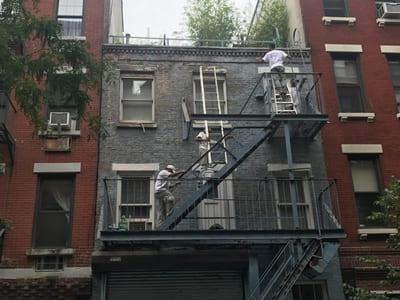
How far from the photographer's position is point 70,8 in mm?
16250

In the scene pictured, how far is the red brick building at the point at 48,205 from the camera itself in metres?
12.6

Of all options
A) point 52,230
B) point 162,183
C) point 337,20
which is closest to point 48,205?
point 52,230

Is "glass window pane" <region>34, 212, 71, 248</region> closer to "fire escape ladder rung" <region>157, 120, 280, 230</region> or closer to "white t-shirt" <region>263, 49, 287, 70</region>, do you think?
"fire escape ladder rung" <region>157, 120, 280, 230</region>

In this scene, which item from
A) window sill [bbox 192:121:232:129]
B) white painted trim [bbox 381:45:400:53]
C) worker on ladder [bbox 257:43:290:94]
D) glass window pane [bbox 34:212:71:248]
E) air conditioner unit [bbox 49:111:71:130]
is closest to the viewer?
glass window pane [bbox 34:212:71:248]

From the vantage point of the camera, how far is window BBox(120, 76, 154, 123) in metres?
15.0

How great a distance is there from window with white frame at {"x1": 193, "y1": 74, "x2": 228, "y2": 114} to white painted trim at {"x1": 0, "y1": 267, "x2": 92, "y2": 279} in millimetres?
5471

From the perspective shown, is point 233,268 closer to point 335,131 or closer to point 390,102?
point 335,131

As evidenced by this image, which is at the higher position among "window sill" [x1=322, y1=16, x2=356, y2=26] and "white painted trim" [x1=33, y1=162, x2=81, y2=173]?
"window sill" [x1=322, y1=16, x2=356, y2=26]

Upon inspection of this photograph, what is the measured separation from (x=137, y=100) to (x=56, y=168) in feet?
10.1

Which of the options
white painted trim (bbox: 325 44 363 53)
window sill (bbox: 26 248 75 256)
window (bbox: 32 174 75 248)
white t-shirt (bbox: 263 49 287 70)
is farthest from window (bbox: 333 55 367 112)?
window sill (bbox: 26 248 75 256)

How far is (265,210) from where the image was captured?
541 inches

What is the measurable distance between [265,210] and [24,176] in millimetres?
6483

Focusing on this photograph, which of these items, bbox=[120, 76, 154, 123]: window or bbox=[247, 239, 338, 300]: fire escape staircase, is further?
bbox=[120, 76, 154, 123]: window

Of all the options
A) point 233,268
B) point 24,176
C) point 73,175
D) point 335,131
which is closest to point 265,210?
point 233,268
